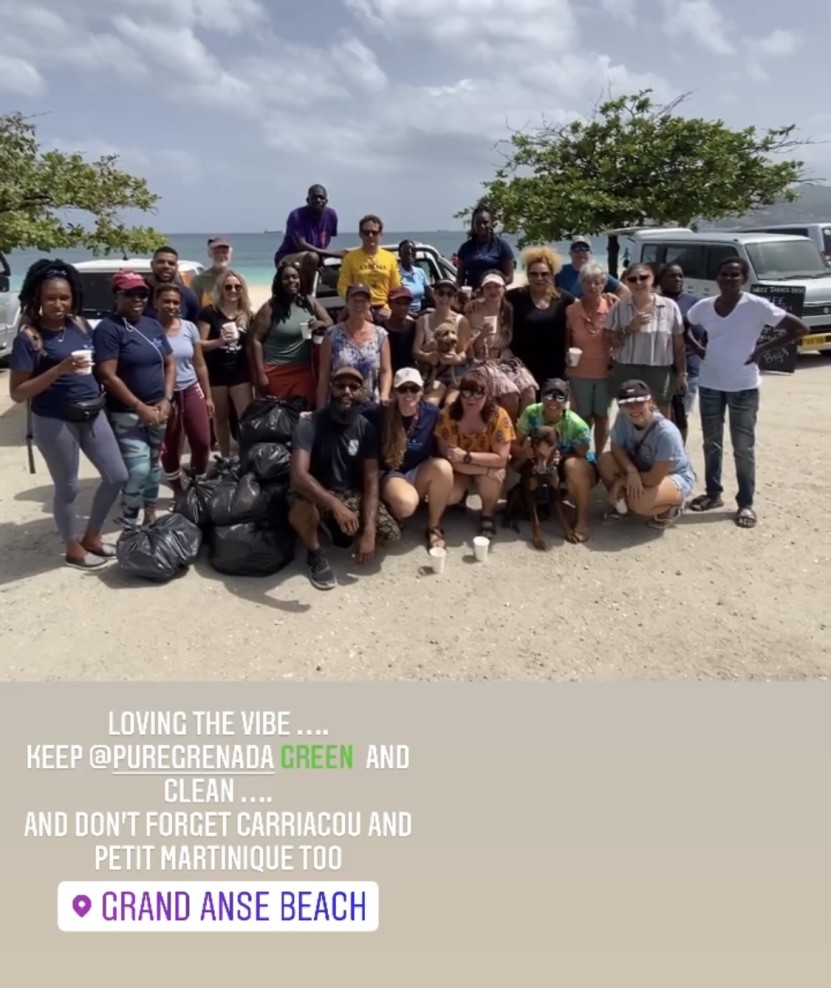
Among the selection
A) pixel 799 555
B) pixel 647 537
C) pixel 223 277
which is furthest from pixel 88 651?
pixel 799 555

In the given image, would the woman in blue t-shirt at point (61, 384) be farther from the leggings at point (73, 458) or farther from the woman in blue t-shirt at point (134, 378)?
the woman in blue t-shirt at point (134, 378)

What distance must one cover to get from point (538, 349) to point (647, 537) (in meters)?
1.61

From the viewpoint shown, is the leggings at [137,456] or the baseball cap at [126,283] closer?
the baseball cap at [126,283]

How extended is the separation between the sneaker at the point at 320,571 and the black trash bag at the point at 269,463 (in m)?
0.60

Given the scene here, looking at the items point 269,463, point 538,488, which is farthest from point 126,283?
point 538,488

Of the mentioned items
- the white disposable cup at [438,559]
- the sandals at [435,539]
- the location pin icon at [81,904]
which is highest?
the sandals at [435,539]

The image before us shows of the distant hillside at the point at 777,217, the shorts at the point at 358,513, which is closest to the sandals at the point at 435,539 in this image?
the shorts at the point at 358,513

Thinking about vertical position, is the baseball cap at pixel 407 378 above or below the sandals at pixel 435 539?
above

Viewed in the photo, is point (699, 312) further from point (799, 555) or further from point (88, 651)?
Result: point (88, 651)

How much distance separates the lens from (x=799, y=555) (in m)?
5.19

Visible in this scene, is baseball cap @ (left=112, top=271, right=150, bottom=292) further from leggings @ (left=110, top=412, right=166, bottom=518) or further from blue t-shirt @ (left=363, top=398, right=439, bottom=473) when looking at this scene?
blue t-shirt @ (left=363, top=398, right=439, bottom=473)

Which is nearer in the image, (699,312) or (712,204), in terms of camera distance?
(699,312)

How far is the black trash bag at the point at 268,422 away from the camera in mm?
5449

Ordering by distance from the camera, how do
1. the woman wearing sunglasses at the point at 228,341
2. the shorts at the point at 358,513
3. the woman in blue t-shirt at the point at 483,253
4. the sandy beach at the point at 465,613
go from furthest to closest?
the woman in blue t-shirt at the point at 483,253 → the woman wearing sunglasses at the point at 228,341 → the shorts at the point at 358,513 → the sandy beach at the point at 465,613
